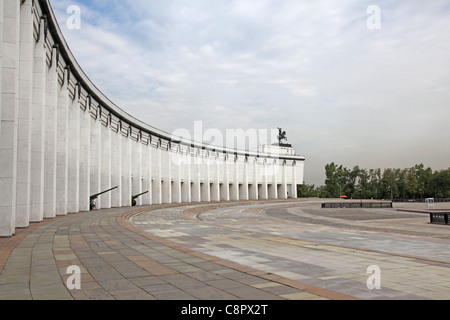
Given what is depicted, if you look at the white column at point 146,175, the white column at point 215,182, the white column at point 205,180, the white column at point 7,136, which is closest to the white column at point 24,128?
the white column at point 7,136

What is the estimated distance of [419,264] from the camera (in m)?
9.88

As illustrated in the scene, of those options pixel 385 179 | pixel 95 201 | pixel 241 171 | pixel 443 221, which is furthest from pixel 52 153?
pixel 385 179

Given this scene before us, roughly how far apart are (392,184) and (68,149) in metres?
116

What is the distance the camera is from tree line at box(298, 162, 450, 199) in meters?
115

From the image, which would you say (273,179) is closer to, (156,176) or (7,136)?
(156,176)

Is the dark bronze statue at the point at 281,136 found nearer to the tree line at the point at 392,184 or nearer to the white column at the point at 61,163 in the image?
the tree line at the point at 392,184

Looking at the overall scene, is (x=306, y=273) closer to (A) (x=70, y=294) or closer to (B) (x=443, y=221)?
(A) (x=70, y=294)

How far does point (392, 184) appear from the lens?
12188 cm

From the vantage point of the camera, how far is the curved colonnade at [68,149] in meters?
14.9

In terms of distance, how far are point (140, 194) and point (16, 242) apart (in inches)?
1359

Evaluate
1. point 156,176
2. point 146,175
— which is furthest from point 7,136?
point 156,176

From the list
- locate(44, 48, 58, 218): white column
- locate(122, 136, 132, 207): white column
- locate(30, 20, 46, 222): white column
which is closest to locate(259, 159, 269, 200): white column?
locate(122, 136, 132, 207): white column

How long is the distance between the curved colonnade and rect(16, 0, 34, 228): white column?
43 millimetres

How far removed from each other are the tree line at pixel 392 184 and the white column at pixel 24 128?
10438 cm
